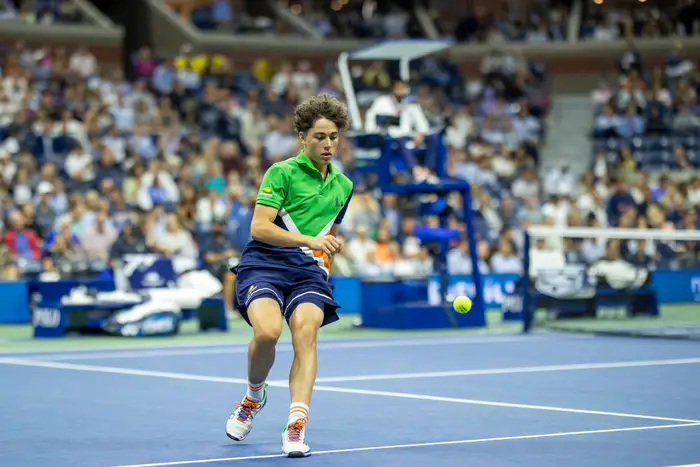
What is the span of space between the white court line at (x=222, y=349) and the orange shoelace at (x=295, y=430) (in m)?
7.34

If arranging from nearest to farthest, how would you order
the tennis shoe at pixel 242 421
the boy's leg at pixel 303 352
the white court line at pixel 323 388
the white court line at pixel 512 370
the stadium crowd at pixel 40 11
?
the boy's leg at pixel 303 352 → the tennis shoe at pixel 242 421 → the white court line at pixel 323 388 → the white court line at pixel 512 370 → the stadium crowd at pixel 40 11

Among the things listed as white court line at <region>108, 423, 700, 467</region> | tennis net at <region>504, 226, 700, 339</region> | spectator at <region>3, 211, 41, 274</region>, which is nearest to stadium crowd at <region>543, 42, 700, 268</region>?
tennis net at <region>504, 226, 700, 339</region>

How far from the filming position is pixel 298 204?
25.0 ft

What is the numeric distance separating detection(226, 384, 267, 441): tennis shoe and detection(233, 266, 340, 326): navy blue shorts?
522 millimetres

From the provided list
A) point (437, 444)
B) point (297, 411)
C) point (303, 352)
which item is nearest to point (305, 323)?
point (303, 352)

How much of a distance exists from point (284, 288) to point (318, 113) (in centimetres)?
102

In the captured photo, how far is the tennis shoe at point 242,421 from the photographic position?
7652 millimetres

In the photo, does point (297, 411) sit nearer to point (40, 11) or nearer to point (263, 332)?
point (263, 332)

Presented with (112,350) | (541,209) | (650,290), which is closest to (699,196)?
(541,209)

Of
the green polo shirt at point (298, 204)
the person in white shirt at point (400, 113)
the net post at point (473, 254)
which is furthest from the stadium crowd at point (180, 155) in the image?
the green polo shirt at point (298, 204)

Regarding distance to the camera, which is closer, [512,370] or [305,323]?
[305,323]

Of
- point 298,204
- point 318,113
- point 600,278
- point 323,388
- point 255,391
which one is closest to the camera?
point 318,113

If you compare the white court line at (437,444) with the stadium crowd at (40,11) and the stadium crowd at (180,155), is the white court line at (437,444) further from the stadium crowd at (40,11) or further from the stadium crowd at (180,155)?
the stadium crowd at (40,11)

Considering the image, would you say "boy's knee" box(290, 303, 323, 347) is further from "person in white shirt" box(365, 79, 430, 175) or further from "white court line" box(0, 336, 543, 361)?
"person in white shirt" box(365, 79, 430, 175)
